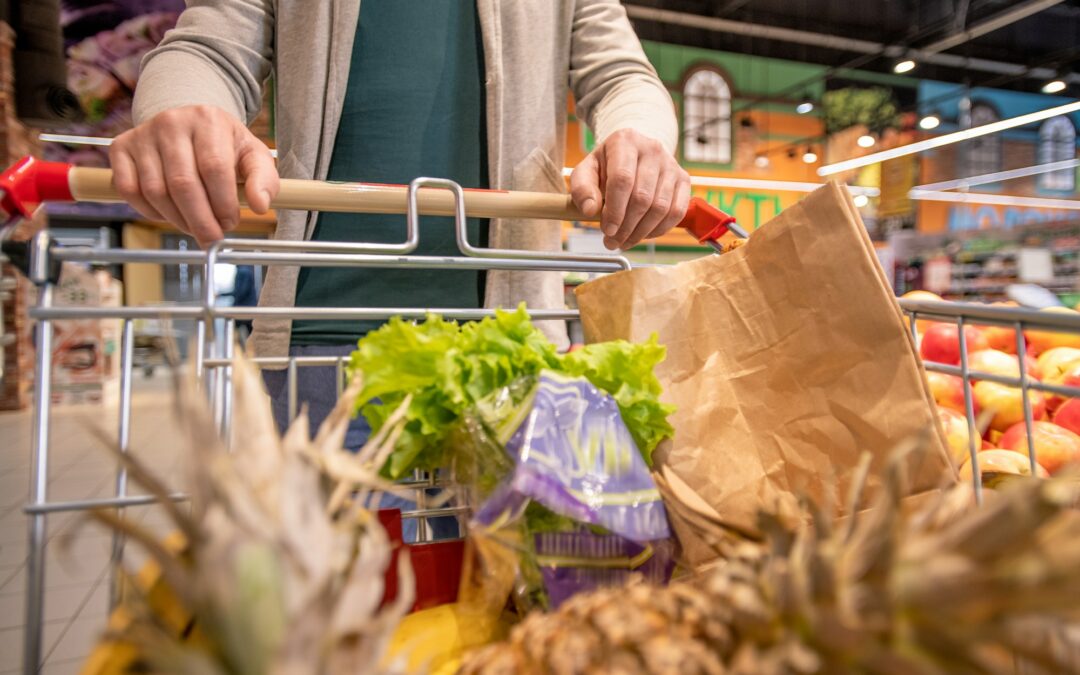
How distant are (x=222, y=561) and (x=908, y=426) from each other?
0.60 meters

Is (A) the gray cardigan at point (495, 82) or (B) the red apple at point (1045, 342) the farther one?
(B) the red apple at point (1045, 342)

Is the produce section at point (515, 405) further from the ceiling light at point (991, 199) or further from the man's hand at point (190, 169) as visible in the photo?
the ceiling light at point (991, 199)

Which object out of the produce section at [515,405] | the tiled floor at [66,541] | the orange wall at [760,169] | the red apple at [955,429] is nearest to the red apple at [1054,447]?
the produce section at [515,405]

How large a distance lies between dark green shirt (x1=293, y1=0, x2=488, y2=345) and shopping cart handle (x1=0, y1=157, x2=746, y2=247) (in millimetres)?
383

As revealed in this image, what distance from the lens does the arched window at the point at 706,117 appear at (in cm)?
1207

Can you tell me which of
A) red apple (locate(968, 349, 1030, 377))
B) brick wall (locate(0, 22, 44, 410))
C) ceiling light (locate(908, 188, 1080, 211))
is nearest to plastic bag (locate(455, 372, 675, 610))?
red apple (locate(968, 349, 1030, 377))

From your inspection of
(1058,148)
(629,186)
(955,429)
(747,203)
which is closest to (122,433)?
(629,186)

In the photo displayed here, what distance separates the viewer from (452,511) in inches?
31.1

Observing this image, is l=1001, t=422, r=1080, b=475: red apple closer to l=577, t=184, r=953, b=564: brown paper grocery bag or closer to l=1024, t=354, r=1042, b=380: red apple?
l=1024, t=354, r=1042, b=380: red apple

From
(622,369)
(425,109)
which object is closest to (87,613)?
(425,109)

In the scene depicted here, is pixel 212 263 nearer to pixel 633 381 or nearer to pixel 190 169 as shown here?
pixel 190 169

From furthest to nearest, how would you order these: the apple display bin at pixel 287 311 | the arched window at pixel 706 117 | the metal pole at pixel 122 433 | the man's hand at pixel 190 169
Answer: the arched window at pixel 706 117, the man's hand at pixel 190 169, the apple display bin at pixel 287 311, the metal pole at pixel 122 433

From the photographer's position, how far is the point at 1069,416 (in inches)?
54.2

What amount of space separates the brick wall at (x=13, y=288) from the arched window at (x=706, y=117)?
9.33 metres
